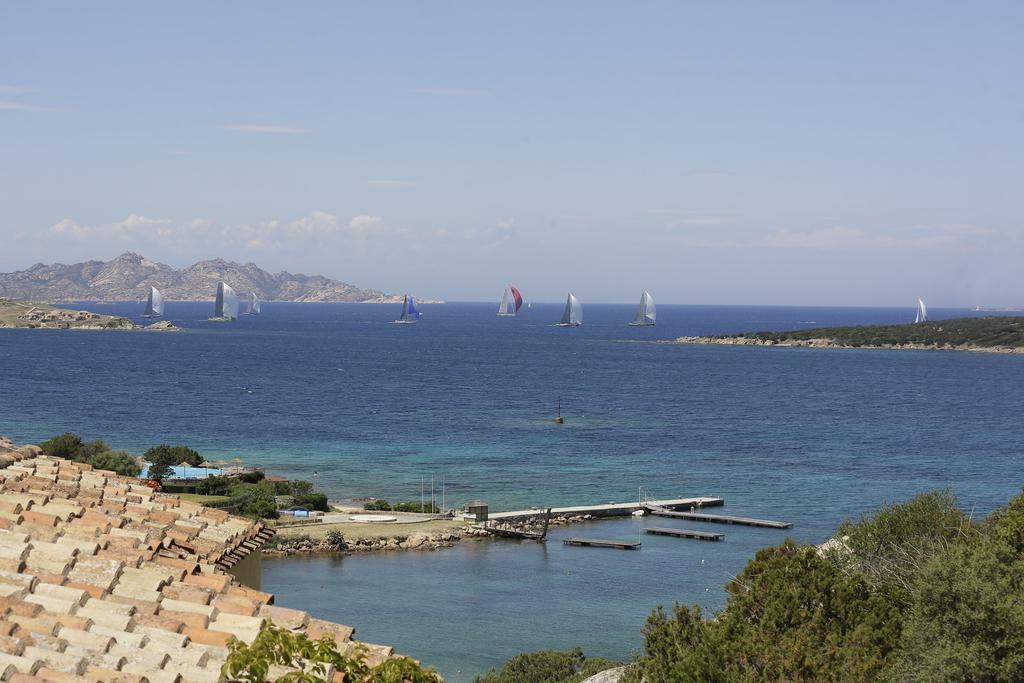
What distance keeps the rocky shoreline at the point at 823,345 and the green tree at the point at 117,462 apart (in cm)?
14130

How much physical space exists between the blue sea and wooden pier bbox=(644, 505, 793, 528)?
47.8 inches

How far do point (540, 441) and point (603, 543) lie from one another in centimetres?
2694

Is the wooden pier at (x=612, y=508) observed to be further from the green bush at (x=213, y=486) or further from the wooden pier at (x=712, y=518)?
the green bush at (x=213, y=486)

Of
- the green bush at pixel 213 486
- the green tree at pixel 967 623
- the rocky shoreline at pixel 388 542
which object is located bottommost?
the rocky shoreline at pixel 388 542

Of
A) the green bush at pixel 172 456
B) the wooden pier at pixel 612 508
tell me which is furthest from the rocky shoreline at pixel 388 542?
the green bush at pixel 172 456

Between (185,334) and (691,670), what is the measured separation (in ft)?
619

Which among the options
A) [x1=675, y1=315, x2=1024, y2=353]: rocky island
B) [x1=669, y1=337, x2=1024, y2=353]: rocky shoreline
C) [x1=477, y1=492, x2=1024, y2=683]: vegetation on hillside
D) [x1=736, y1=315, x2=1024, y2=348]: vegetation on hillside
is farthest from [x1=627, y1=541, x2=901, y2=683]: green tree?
[x1=736, y1=315, x2=1024, y2=348]: vegetation on hillside

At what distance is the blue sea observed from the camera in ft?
121

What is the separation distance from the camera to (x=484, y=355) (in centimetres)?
15288

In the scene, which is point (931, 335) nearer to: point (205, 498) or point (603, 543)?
point (603, 543)

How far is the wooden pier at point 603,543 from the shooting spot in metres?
45.5

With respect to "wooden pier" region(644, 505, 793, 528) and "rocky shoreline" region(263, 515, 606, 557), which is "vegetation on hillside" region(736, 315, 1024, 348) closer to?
"wooden pier" region(644, 505, 793, 528)

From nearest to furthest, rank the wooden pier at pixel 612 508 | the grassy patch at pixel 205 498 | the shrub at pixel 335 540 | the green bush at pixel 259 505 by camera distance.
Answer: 1. the shrub at pixel 335 540
2. the grassy patch at pixel 205 498
3. the green bush at pixel 259 505
4. the wooden pier at pixel 612 508

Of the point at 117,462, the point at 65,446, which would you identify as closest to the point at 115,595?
the point at 117,462
